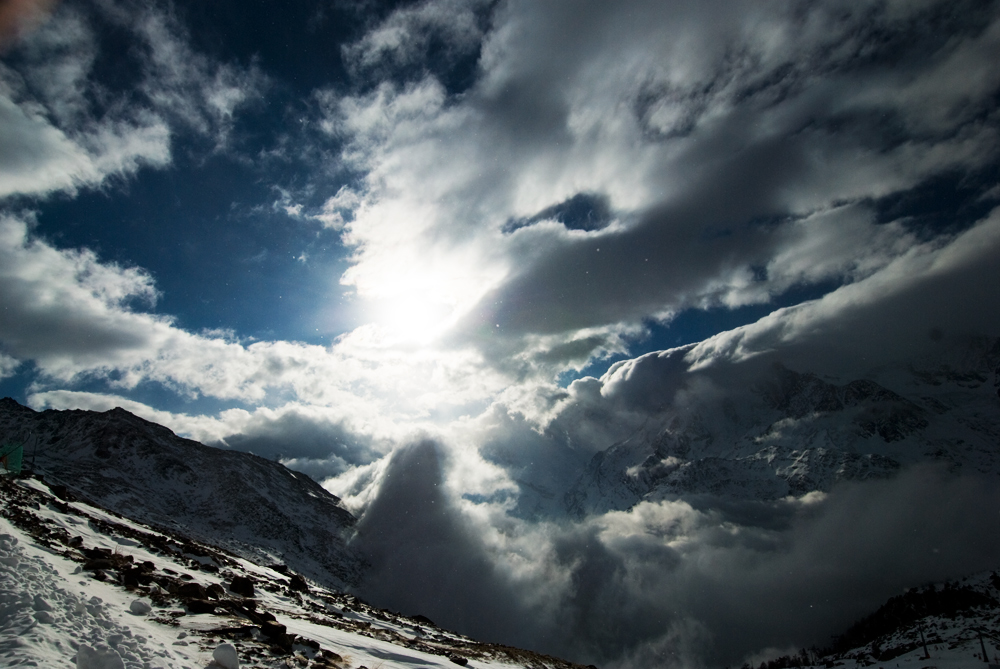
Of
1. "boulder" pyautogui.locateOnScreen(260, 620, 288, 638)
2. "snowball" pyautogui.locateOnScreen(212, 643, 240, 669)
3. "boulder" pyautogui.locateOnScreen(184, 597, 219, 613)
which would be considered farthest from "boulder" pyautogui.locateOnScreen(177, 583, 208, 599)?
"snowball" pyautogui.locateOnScreen(212, 643, 240, 669)

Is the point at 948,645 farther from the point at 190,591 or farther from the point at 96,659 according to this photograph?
the point at 96,659

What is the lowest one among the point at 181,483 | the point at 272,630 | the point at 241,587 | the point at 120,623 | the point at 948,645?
the point at 241,587

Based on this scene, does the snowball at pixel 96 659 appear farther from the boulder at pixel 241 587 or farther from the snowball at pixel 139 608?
the boulder at pixel 241 587

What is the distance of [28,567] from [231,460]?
208 metres

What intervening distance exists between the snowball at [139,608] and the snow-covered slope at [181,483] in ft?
421

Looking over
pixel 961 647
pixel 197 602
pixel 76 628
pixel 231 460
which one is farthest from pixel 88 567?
pixel 231 460

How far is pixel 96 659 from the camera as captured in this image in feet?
32.4

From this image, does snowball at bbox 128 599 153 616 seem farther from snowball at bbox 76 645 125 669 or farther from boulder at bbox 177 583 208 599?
snowball at bbox 76 645 125 669

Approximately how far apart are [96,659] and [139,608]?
6422 mm

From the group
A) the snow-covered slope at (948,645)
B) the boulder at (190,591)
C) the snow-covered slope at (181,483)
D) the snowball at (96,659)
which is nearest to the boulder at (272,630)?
the boulder at (190,591)

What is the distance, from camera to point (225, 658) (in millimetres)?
11859

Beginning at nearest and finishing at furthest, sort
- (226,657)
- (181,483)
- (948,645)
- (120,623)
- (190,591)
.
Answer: (226,657)
(120,623)
(190,591)
(948,645)
(181,483)

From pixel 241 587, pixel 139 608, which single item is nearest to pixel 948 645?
pixel 241 587

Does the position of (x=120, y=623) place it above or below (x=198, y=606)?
below
